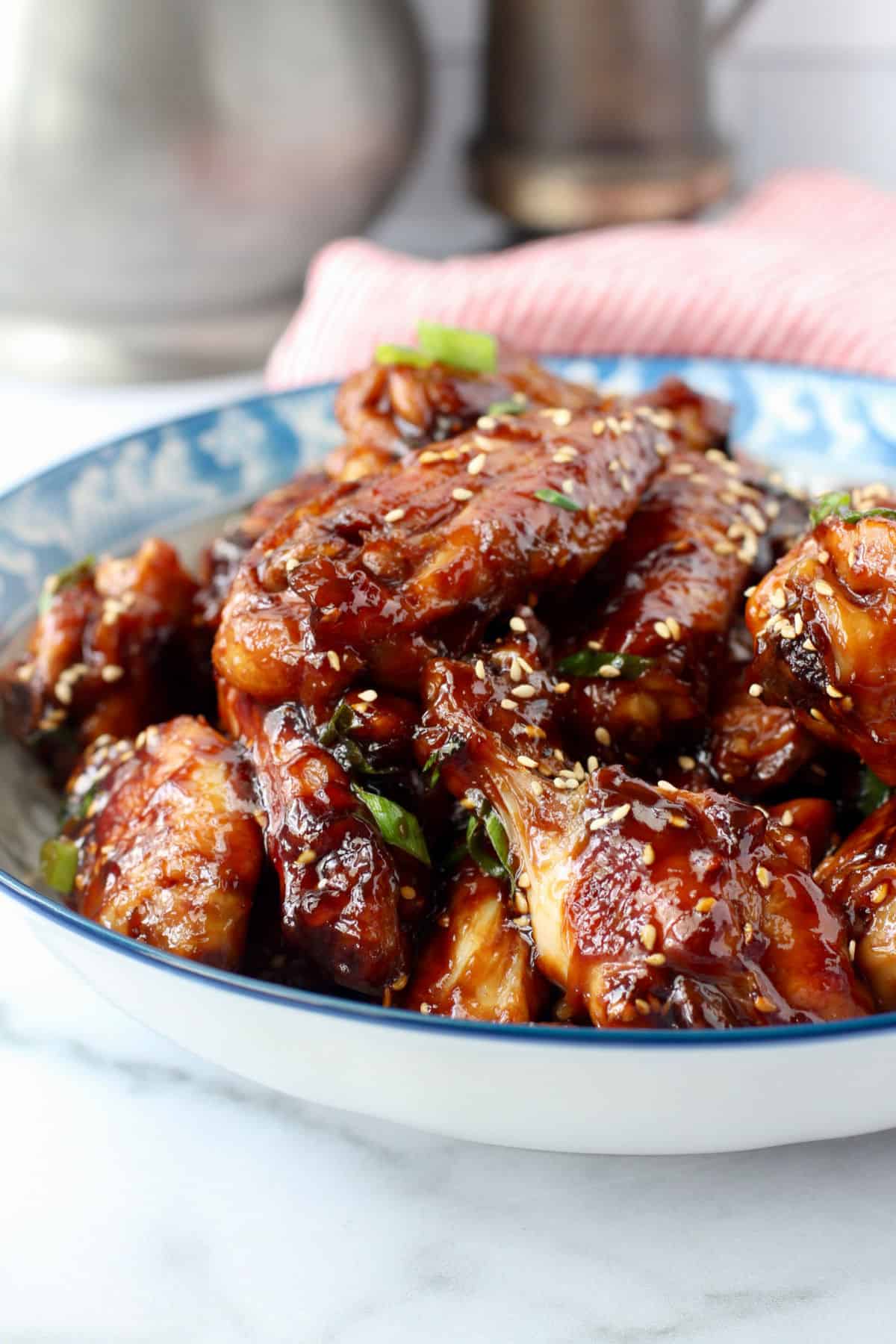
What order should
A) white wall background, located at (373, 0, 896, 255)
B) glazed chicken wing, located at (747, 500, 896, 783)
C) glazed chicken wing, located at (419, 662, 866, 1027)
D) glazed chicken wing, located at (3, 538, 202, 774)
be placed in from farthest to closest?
white wall background, located at (373, 0, 896, 255), glazed chicken wing, located at (3, 538, 202, 774), glazed chicken wing, located at (747, 500, 896, 783), glazed chicken wing, located at (419, 662, 866, 1027)

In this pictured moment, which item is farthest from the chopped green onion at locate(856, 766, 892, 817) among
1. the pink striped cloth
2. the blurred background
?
the blurred background

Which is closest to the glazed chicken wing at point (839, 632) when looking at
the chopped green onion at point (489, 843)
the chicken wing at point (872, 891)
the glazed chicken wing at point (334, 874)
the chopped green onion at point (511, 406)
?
the chicken wing at point (872, 891)

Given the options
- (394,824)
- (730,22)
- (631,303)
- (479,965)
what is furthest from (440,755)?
(730,22)

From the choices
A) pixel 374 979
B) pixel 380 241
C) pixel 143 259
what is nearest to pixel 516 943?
pixel 374 979

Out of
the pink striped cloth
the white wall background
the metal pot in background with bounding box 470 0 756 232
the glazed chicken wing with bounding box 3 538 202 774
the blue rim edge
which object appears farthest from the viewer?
the white wall background

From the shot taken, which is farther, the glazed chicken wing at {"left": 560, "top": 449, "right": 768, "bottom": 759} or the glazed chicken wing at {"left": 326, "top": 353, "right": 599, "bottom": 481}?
the glazed chicken wing at {"left": 326, "top": 353, "right": 599, "bottom": 481}

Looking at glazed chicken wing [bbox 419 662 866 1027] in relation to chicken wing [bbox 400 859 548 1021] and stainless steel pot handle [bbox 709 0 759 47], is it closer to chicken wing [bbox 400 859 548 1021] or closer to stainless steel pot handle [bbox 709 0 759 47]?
chicken wing [bbox 400 859 548 1021]
